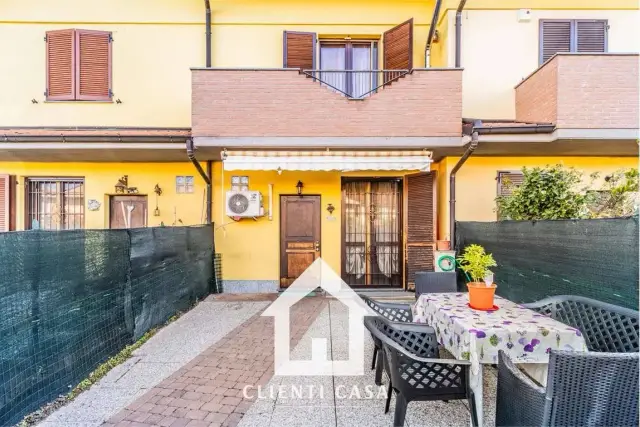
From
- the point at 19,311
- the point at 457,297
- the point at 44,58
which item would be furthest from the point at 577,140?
the point at 44,58

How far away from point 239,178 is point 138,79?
158 inches

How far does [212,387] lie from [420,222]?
6875 millimetres

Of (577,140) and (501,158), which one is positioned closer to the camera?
(577,140)

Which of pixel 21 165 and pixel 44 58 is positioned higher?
pixel 44 58

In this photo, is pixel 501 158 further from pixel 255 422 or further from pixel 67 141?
pixel 67 141

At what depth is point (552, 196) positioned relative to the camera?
623cm

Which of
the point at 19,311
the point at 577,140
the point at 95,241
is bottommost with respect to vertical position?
the point at 19,311

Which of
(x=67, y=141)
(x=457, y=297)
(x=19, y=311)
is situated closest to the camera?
(x=19, y=311)

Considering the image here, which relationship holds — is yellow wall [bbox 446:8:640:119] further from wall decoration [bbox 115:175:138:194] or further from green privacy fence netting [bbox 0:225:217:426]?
wall decoration [bbox 115:175:138:194]

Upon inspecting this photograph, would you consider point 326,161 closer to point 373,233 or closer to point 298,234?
point 298,234

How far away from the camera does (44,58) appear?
31.3 ft

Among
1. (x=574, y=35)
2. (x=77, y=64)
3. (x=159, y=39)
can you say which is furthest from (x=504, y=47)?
(x=77, y=64)

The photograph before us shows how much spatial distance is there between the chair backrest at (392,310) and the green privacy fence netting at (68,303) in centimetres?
379

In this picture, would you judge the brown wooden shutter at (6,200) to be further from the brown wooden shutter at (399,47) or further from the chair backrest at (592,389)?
the chair backrest at (592,389)
